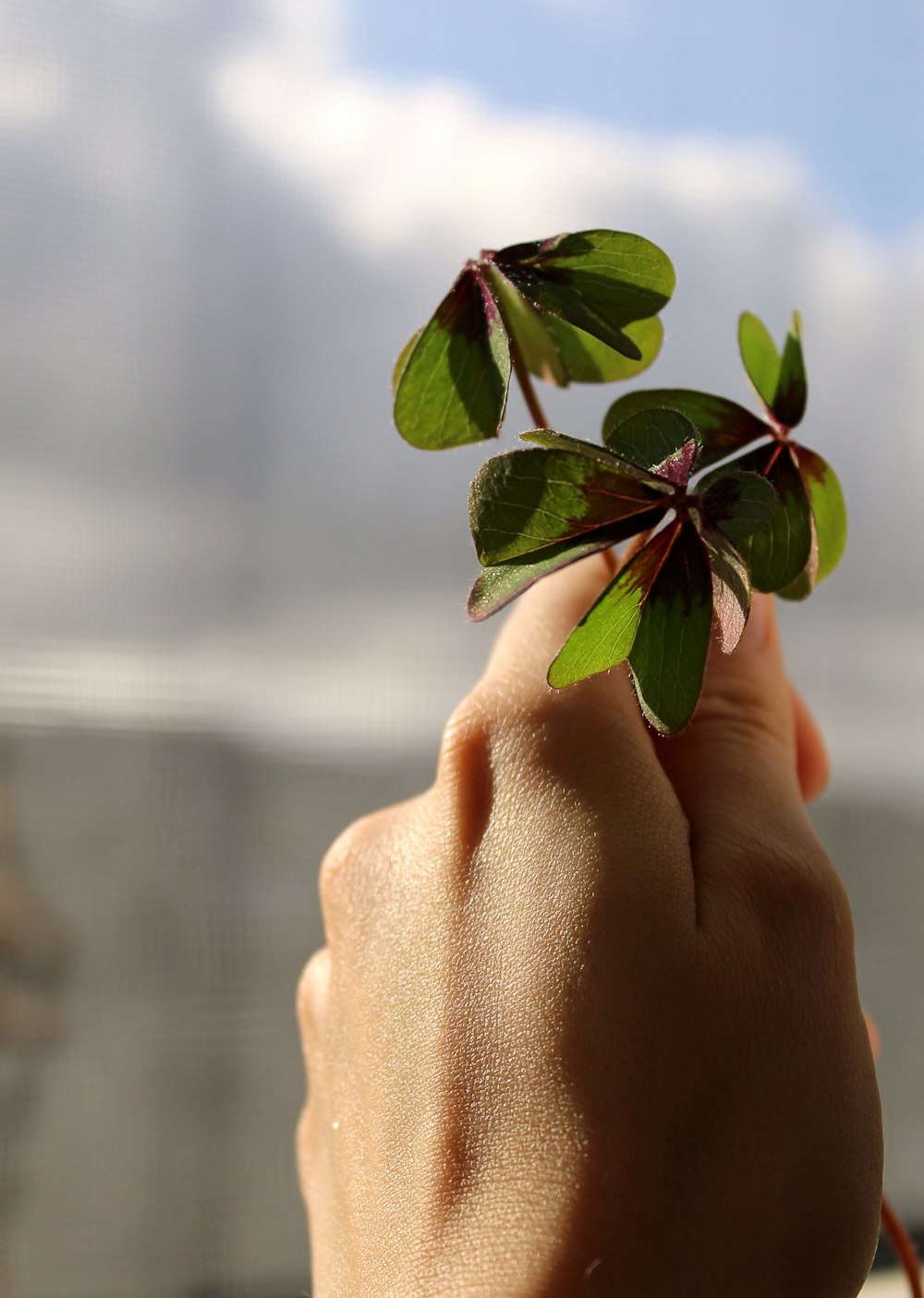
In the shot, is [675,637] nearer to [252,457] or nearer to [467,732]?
[467,732]

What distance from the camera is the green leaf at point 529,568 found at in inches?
11.4

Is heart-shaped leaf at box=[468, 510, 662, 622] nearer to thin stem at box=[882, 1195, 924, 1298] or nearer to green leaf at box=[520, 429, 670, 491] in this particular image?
green leaf at box=[520, 429, 670, 491]

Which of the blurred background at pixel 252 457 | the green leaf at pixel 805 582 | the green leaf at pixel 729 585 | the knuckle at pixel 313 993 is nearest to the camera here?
the green leaf at pixel 729 585

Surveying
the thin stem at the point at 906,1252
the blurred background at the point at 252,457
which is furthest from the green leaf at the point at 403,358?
the blurred background at the point at 252,457

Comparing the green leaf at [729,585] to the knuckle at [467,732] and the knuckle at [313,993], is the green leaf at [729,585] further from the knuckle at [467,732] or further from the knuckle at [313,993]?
the knuckle at [313,993]

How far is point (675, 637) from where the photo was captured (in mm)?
287

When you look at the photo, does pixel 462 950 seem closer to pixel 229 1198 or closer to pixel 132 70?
pixel 229 1198

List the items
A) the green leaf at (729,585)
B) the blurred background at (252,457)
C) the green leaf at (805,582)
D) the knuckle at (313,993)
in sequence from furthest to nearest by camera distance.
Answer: the blurred background at (252,457)
the knuckle at (313,993)
the green leaf at (805,582)
the green leaf at (729,585)

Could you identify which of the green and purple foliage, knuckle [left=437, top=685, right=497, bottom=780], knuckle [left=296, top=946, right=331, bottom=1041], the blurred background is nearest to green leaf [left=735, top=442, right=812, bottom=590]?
the green and purple foliage

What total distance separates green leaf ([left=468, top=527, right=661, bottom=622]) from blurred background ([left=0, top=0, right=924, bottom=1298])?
70 cm

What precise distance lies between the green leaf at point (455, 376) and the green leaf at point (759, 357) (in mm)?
116

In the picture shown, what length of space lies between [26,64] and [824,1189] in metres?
1.06

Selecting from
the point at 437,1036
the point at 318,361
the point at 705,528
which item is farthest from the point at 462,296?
the point at 318,361

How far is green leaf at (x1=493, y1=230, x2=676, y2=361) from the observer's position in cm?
33
